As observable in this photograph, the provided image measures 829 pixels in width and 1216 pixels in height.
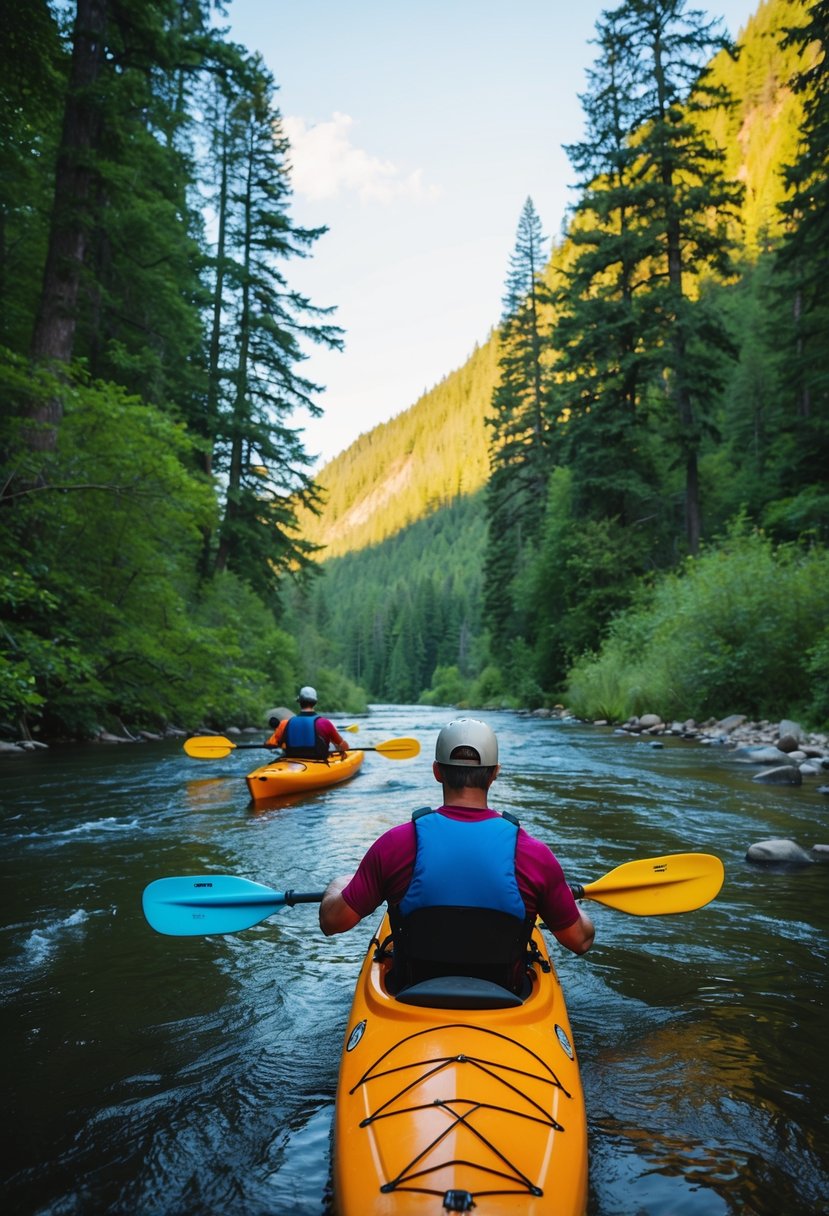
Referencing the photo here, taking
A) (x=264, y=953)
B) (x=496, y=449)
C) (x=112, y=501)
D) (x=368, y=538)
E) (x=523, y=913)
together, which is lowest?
(x=264, y=953)

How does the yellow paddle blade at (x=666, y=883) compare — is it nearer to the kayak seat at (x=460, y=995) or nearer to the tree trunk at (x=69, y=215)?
the kayak seat at (x=460, y=995)

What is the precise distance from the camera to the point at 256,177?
21.8 metres

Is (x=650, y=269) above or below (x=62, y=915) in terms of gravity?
above

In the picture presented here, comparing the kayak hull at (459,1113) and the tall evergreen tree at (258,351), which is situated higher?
the tall evergreen tree at (258,351)

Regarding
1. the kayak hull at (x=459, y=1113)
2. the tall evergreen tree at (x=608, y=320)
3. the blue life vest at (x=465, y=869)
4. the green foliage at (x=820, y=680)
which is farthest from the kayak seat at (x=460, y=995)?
the tall evergreen tree at (x=608, y=320)

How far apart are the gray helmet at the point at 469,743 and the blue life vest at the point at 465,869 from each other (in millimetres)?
213

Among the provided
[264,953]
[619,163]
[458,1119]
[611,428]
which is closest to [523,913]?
[458,1119]

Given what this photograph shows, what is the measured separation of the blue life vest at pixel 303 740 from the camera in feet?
30.9

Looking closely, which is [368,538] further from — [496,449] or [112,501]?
[112,501]

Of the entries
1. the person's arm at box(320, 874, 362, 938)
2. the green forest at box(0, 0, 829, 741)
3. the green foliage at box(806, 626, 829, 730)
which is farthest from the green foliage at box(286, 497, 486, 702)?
the person's arm at box(320, 874, 362, 938)

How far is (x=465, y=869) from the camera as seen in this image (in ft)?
7.73

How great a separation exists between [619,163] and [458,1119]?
24142 millimetres

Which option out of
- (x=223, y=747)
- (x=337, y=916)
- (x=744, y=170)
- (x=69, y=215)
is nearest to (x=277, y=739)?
(x=223, y=747)

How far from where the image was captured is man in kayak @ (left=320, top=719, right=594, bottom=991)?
2.35 meters
